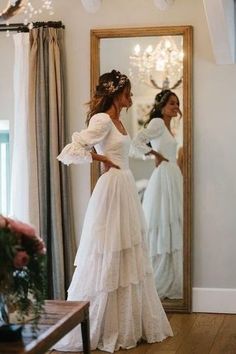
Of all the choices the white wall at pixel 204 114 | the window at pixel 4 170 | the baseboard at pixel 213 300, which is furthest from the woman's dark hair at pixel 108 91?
the baseboard at pixel 213 300

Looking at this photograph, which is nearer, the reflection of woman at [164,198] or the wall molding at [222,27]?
the wall molding at [222,27]

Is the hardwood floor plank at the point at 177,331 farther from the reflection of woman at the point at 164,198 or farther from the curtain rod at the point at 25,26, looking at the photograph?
the curtain rod at the point at 25,26

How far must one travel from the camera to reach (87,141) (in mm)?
4340

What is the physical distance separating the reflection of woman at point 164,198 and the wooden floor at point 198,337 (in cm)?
29

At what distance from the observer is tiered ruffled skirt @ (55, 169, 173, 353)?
433 cm

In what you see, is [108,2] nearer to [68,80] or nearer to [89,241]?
[68,80]

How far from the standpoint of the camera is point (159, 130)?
515 cm

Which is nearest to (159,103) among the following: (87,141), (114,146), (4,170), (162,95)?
(162,95)

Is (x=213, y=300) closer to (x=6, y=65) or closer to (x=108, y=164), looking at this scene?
(x=108, y=164)

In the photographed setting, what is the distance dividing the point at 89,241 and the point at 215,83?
159 centimetres

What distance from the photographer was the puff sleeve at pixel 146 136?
5.15 meters

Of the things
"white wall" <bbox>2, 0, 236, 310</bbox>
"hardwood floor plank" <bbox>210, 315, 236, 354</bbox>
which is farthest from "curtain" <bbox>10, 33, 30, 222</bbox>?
"hardwood floor plank" <bbox>210, 315, 236, 354</bbox>

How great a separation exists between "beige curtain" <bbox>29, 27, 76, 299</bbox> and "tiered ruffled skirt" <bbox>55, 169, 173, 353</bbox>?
2.52 ft

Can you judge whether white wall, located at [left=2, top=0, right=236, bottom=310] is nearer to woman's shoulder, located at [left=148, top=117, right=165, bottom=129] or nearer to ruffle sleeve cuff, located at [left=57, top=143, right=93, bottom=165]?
woman's shoulder, located at [left=148, top=117, right=165, bottom=129]
